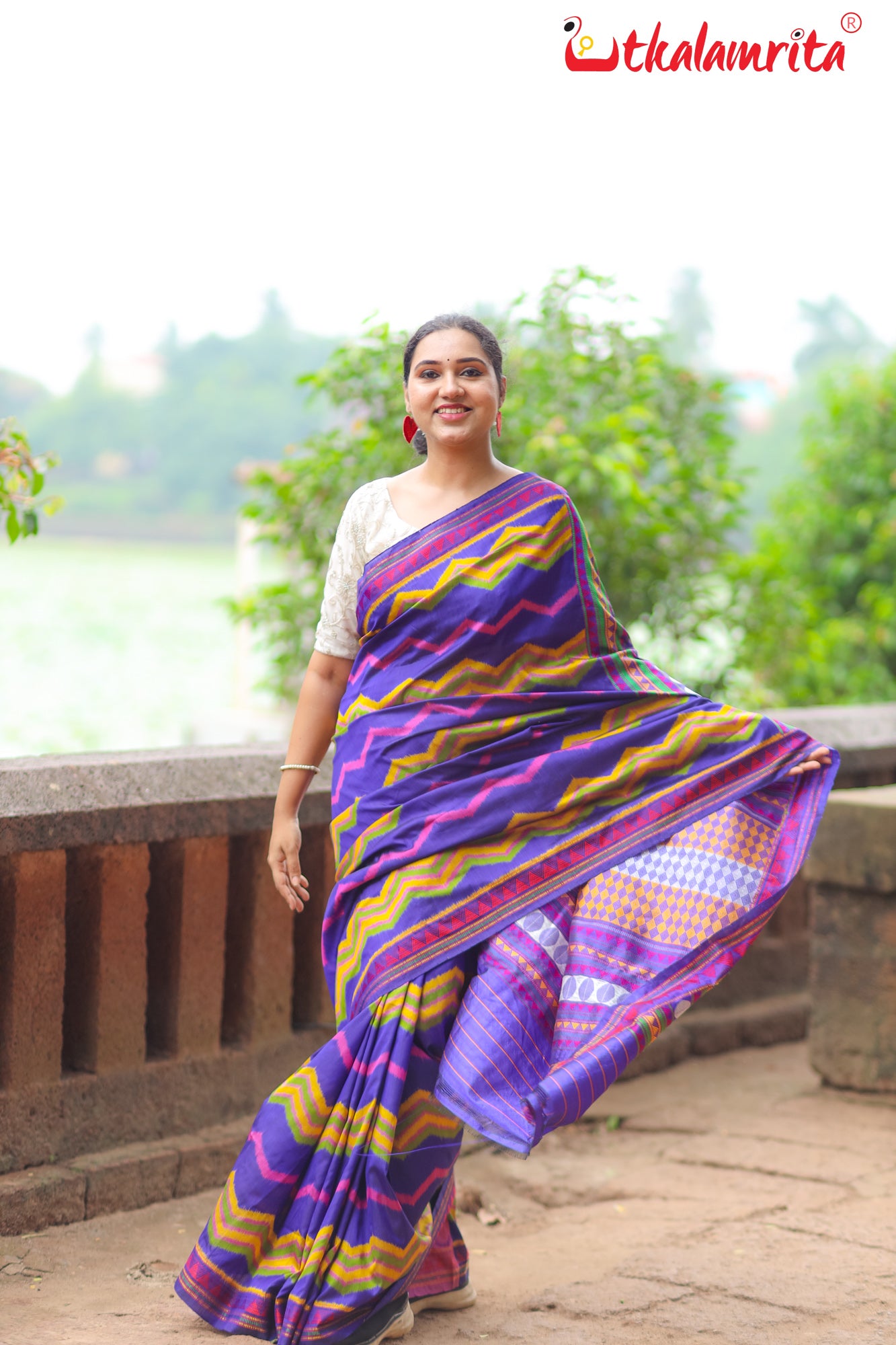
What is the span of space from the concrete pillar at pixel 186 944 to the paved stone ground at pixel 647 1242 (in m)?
0.38

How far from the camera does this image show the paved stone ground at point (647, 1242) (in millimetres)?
2668

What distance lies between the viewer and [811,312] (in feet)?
181

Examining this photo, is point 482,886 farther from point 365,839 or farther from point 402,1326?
point 402,1326

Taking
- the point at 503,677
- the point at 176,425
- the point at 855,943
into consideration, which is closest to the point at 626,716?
the point at 503,677

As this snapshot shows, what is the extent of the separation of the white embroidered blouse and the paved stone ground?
1308 millimetres

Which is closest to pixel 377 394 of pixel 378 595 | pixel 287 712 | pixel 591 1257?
pixel 378 595

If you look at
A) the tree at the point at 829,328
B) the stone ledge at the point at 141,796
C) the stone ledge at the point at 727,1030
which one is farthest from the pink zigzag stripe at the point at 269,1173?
the tree at the point at 829,328

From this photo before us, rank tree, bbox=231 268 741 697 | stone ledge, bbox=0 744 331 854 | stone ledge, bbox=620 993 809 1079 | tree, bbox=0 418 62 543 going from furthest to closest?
tree, bbox=231 268 741 697, stone ledge, bbox=620 993 809 1079, tree, bbox=0 418 62 543, stone ledge, bbox=0 744 331 854

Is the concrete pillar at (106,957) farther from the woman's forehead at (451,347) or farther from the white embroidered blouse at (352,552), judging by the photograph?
the woman's forehead at (451,347)

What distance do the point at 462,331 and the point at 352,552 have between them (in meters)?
0.47

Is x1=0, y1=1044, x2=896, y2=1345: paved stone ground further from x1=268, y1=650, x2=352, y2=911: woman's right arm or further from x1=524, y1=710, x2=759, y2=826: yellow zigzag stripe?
x1=524, y1=710, x2=759, y2=826: yellow zigzag stripe

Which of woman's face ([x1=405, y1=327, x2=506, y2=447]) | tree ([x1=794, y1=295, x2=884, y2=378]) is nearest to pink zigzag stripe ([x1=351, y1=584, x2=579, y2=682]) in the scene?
woman's face ([x1=405, y1=327, x2=506, y2=447])

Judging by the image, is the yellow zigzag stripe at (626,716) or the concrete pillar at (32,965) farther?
the concrete pillar at (32,965)

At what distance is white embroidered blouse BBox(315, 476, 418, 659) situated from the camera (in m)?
2.65
